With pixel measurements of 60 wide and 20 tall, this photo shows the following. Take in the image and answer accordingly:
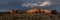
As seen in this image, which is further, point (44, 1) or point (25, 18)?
point (44, 1)

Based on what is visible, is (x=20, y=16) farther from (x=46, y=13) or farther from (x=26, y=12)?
(x=46, y=13)

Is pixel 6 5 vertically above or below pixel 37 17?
above

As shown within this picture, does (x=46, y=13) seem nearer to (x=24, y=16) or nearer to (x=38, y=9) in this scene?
(x=38, y=9)

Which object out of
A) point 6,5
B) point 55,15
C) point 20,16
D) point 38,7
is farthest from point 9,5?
point 55,15

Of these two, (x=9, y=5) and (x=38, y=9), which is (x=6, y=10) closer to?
(x=9, y=5)

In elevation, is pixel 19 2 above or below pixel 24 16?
above

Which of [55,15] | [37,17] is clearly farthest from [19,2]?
[55,15]

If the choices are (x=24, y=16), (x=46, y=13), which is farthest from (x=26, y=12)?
(x=46, y=13)
